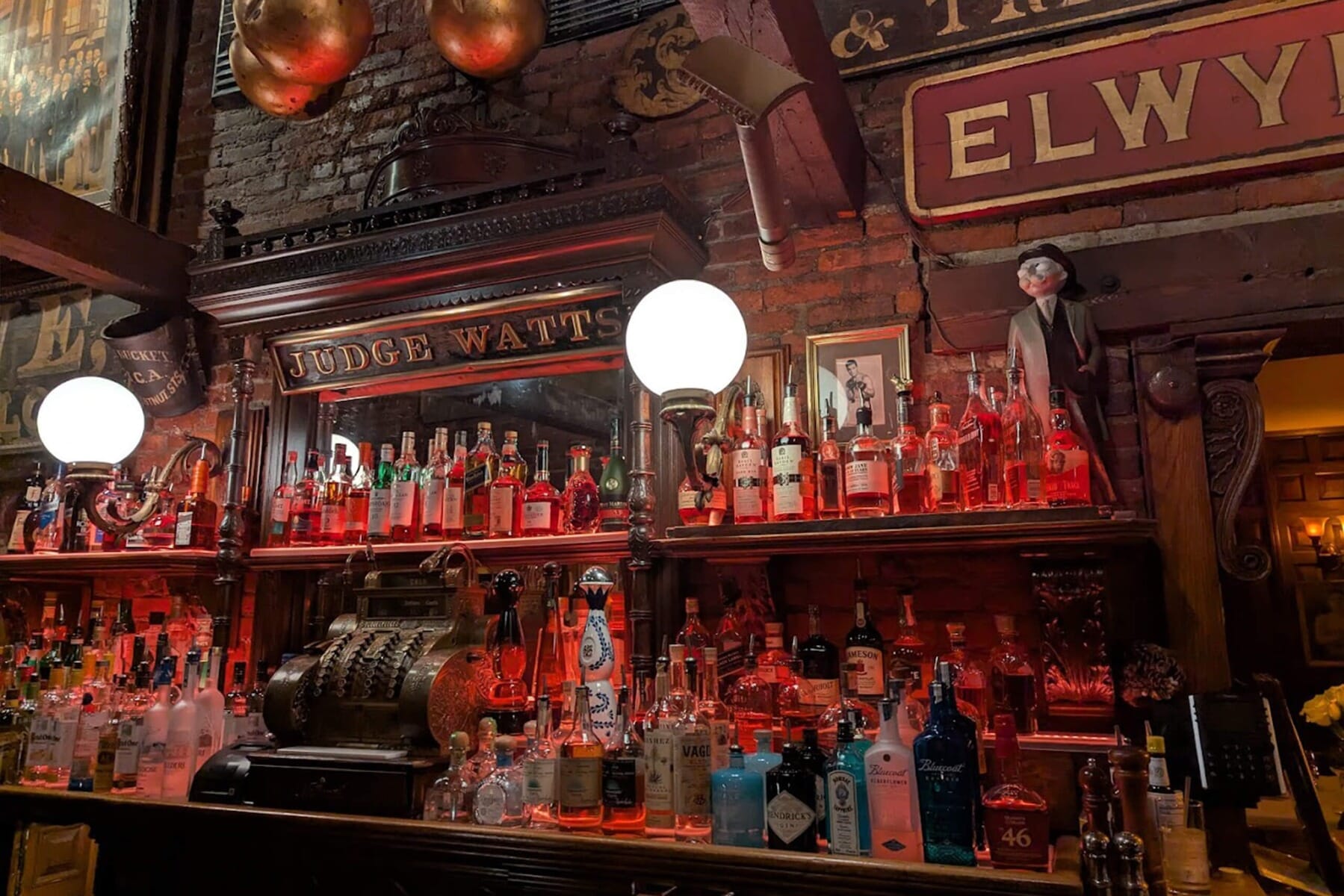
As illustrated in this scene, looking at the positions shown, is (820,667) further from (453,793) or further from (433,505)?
(433,505)

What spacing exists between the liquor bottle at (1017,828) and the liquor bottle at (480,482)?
1.58 metres

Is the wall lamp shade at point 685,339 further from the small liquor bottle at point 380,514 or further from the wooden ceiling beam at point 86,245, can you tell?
the wooden ceiling beam at point 86,245

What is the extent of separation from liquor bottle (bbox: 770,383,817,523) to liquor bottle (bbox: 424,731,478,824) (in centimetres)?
96

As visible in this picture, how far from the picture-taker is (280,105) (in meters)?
3.28

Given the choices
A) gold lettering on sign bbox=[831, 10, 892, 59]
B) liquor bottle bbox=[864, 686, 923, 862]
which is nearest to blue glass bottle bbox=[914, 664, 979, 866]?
liquor bottle bbox=[864, 686, 923, 862]

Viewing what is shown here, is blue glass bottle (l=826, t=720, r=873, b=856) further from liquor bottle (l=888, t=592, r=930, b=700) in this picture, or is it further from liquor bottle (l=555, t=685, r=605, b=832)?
liquor bottle (l=555, t=685, r=605, b=832)

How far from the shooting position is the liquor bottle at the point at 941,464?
2166 mm

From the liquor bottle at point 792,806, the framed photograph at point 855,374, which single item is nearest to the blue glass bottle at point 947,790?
the liquor bottle at point 792,806

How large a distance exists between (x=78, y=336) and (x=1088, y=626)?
4.12 m

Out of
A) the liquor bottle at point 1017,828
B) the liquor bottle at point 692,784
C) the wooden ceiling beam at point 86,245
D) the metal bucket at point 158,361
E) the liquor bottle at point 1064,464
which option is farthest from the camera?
the metal bucket at point 158,361

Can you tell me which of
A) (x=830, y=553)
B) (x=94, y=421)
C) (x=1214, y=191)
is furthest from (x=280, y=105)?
(x=1214, y=191)

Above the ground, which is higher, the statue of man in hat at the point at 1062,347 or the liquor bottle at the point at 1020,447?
the statue of man in hat at the point at 1062,347

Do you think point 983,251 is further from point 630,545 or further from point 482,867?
point 482,867

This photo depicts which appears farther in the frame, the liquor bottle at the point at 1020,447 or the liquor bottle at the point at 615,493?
the liquor bottle at the point at 615,493
